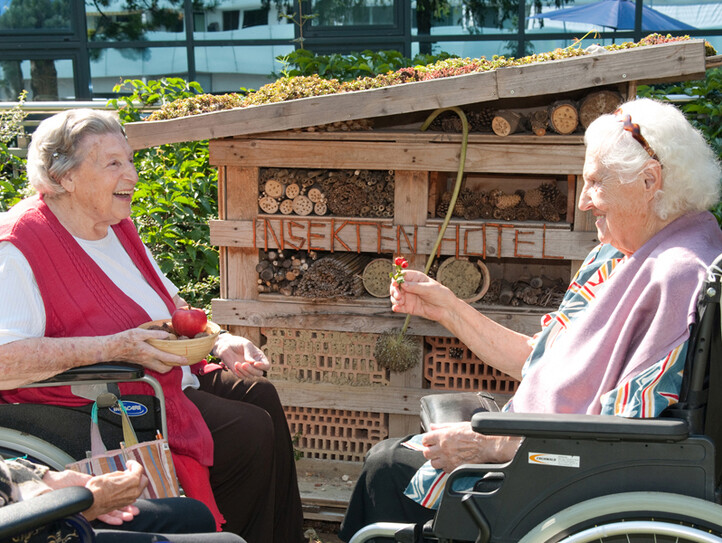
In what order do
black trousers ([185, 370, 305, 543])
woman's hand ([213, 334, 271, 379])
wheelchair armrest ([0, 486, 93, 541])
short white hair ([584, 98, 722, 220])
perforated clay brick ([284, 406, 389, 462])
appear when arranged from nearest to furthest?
wheelchair armrest ([0, 486, 93, 541]), short white hair ([584, 98, 722, 220]), black trousers ([185, 370, 305, 543]), woman's hand ([213, 334, 271, 379]), perforated clay brick ([284, 406, 389, 462])

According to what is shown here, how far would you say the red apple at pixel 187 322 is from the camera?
2658 mm

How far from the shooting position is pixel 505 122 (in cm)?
331

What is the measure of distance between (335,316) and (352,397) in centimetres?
41

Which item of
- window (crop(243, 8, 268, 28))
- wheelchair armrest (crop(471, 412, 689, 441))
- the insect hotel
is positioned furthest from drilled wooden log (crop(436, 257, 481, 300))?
window (crop(243, 8, 268, 28))

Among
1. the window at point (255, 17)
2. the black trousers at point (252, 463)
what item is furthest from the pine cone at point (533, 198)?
the window at point (255, 17)

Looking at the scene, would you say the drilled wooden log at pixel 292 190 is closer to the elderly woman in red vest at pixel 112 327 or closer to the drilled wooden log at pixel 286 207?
the drilled wooden log at pixel 286 207

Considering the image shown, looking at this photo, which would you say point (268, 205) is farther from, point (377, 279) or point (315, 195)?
point (377, 279)

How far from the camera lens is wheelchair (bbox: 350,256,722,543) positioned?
1.83m

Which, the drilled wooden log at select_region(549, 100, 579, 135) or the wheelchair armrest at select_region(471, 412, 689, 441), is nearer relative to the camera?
the wheelchair armrest at select_region(471, 412, 689, 441)

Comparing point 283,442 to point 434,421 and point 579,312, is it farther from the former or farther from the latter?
point 579,312

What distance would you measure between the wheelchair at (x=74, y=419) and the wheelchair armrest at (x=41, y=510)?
0.68m

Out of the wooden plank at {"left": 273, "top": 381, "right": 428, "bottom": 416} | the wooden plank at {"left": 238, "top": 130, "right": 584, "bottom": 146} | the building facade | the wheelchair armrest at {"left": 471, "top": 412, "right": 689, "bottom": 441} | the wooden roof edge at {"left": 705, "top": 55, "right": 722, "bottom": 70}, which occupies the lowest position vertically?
the wooden plank at {"left": 273, "top": 381, "right": 428, "bottom": 416}

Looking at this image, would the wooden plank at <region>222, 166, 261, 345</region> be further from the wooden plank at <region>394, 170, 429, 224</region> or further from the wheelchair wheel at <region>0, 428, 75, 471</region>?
the wheelchair wheel at <region>0, 428, 75, 471</region>

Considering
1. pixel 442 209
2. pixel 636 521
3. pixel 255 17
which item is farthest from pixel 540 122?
pixel 255 17
